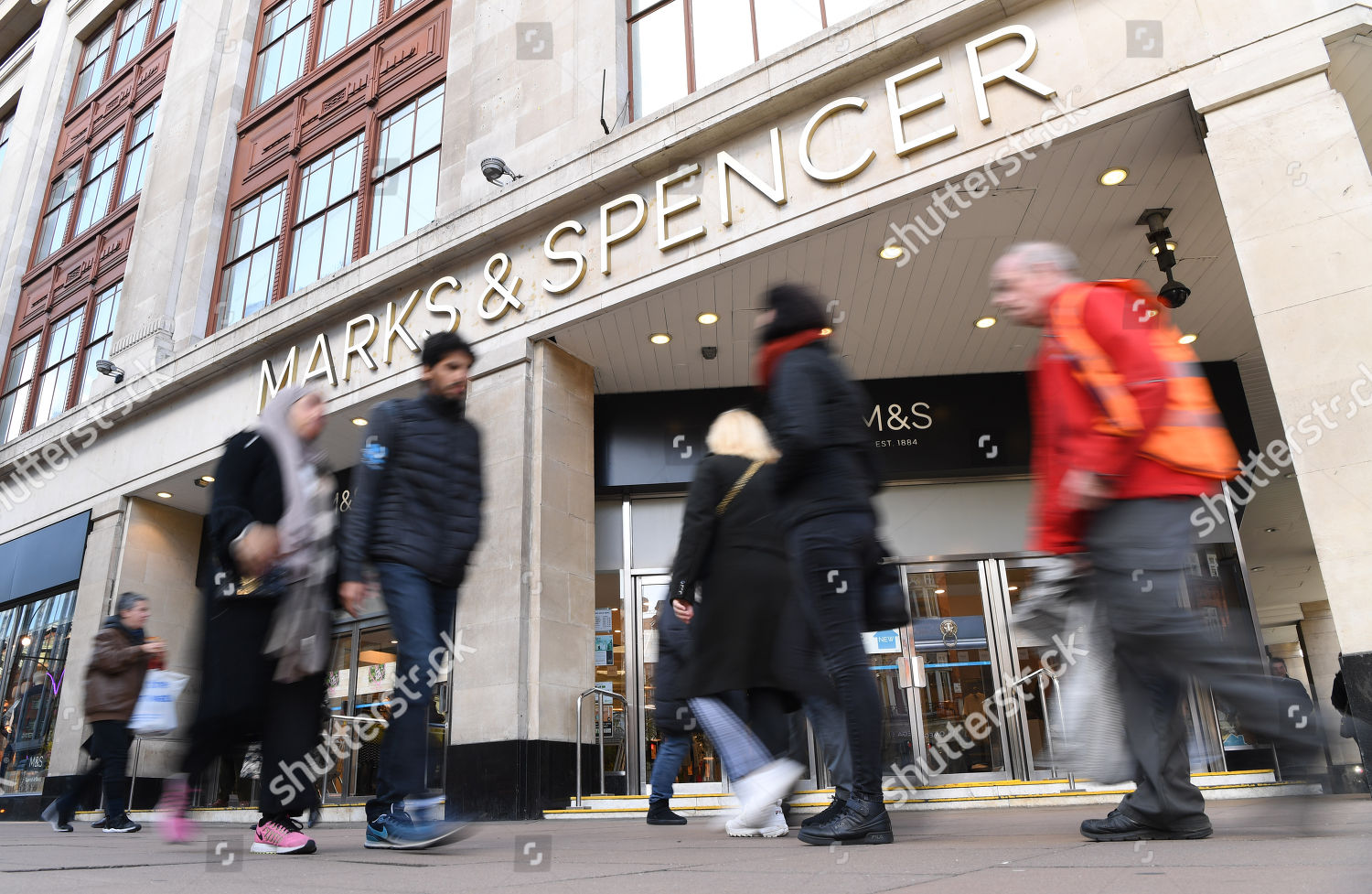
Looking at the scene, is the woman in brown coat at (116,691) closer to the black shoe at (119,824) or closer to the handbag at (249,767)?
the black shoe at (119,824)

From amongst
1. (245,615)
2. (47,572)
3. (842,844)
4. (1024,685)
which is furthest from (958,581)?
(47,572)

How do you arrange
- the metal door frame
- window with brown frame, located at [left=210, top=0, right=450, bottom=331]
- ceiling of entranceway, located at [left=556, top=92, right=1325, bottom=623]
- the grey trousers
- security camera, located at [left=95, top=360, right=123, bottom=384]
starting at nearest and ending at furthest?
the grey trousers → ceiling of entranceway, located at [left=556, top=92, right=1325, bottom=623] → the metal door frame → window with brown frame, located at [left=210, top=0, right=450, bottom=331] → security camera, located at [left=95, top=360, right=123, bottom=384]

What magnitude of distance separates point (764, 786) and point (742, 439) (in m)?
1.48

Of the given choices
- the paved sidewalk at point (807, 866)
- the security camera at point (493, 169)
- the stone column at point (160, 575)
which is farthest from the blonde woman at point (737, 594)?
the stone column at point (160, 575)

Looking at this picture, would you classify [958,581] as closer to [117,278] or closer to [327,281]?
[327,281]

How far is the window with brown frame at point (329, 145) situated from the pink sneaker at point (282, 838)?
9297 mm

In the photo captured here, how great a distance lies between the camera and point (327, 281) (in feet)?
35.9

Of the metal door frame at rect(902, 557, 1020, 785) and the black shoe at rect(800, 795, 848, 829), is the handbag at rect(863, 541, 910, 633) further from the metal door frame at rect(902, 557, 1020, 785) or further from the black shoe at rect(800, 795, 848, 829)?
the metal door frame at rect(902, 557, 1020, 785)

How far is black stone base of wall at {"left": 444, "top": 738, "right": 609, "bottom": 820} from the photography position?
7.88 meters

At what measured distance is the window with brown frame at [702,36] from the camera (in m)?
9.21

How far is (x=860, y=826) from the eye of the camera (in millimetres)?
2930

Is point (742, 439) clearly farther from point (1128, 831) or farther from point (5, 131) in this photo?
point (5, 131)

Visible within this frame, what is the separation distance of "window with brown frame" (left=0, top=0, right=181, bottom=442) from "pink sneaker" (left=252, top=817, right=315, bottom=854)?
1495 cm

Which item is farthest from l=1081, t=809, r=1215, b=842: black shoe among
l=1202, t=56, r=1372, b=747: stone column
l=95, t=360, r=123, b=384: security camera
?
l=95, t=360, r=123, b=384: security camera
